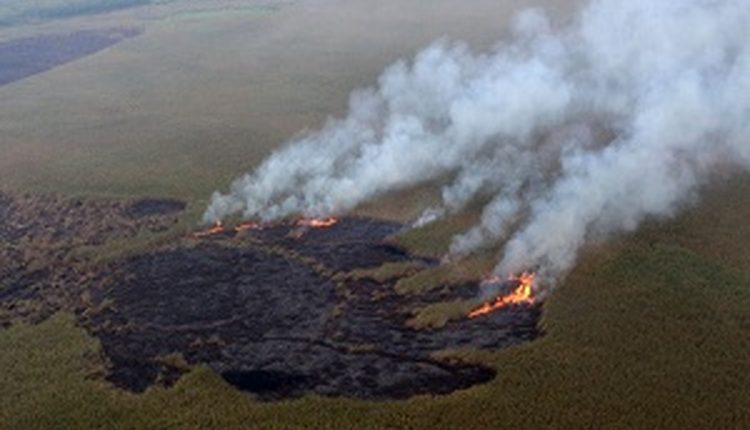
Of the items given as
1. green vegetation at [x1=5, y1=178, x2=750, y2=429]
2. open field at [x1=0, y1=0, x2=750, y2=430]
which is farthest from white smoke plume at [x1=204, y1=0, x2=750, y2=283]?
green vegetation at [x1=5, y1=178, x2=750, y2=429]

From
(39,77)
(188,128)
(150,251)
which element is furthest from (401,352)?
(39,77)

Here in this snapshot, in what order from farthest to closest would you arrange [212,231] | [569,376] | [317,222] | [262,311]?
[212,231], [317,222], [262,311], [569,376]

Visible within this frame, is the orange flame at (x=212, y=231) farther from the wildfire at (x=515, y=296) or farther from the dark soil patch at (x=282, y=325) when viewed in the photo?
the wildfire at (x=515, y=296)

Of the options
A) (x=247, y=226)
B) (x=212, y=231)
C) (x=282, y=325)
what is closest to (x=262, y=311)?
(x=282, y=325)

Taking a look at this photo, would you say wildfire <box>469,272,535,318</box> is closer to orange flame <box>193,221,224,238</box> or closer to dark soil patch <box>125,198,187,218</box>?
orange flame <box>193,221,224,238</box>

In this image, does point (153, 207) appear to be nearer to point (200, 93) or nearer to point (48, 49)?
point (200, 93)

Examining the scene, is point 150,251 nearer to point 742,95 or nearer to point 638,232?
point 638,232

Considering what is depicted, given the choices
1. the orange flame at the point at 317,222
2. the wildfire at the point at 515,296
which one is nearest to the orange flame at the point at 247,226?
the orange flame at the point at 317,222
